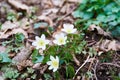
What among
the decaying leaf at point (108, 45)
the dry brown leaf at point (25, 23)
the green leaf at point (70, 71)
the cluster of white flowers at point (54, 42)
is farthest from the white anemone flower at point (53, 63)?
the dry brown leaf at point (25, 23)

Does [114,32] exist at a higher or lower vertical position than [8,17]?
lower

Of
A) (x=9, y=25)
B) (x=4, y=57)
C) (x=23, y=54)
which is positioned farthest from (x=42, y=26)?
(x=4, y=57)

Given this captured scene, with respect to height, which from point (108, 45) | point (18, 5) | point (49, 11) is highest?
point (18, 5)

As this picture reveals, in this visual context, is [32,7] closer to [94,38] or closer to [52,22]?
[52,22]

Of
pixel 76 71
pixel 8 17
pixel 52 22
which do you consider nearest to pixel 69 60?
pixel 76 71

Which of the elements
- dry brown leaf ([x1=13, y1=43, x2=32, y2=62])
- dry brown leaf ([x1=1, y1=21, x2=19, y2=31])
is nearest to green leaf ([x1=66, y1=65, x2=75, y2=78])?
dry brown leaf ([x1=13, y1=43, x2=32, y2=62])

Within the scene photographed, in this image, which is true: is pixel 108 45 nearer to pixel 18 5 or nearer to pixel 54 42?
pixel 54 42

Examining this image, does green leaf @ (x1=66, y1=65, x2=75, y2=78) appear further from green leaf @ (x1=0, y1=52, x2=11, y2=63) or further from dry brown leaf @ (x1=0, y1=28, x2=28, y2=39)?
dry brown leaf @ (x1=0, y1=28, x2=28, y2=39)

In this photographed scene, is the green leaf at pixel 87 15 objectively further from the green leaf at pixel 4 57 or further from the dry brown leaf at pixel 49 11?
the green leaf at pixel 4 57
